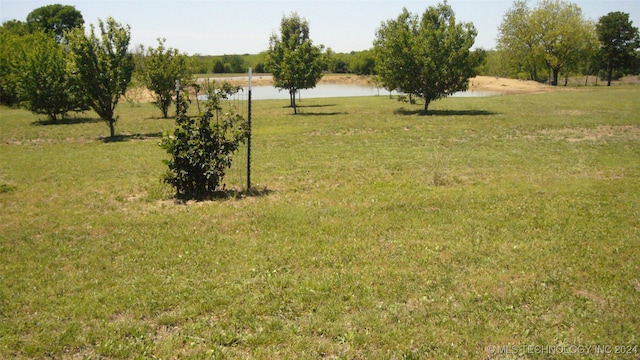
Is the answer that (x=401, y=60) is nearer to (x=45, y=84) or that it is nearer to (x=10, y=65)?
(x=45, y=84)

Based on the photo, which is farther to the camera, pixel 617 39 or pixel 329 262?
pixel 617 39

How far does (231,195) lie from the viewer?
984 centimetres

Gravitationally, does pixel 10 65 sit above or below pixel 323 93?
above

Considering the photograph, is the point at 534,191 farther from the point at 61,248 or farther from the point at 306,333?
the point at 61,248

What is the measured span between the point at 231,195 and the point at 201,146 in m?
1.26

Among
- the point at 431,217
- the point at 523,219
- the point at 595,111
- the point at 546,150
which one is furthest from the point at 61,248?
the point at 595,111

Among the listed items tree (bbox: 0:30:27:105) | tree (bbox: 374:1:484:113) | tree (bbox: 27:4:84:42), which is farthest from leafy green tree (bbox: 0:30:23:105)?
tree (bbox: 27:4:84:42)

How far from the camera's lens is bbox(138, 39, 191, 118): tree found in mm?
28812

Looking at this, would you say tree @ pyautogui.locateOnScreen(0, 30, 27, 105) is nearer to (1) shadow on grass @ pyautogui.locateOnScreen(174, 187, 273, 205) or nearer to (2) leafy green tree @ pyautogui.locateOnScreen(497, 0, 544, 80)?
(1) shadow on grass @ pyautogui.locateOnScreen(174, 187, 273, 205)

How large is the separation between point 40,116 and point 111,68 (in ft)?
49.7

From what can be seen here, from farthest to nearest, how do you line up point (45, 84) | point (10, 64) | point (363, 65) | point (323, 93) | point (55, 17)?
point (363, 65) < point (55, 17) < point (323, 93) < point (10, 64) < point (45, 84)

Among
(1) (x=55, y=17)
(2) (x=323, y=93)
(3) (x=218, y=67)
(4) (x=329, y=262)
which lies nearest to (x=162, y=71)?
(4) (x=329, y=262)

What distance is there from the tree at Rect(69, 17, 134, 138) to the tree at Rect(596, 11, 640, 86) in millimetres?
72578

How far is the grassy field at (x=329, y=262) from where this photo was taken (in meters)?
4.31
